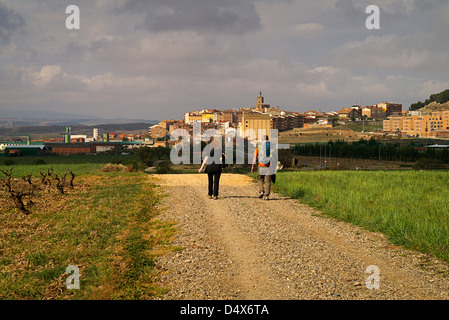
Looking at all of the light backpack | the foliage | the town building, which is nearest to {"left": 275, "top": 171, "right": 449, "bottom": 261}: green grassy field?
the light backpack

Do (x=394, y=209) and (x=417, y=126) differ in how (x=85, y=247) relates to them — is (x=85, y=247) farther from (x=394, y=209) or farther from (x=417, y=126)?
(x=417, y=126)

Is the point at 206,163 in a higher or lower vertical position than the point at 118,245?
higher

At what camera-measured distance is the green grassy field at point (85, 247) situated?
7082mm

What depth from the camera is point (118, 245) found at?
1013 cm

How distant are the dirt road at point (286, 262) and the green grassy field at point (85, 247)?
0.56 metres

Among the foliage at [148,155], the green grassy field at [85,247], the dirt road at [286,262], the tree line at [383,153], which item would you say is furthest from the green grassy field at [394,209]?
the foliage at [148,155]

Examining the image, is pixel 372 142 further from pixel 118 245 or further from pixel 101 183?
pixel 118 245

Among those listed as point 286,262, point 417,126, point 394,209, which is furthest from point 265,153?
point 417,126

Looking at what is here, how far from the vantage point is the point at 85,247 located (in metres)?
10.3

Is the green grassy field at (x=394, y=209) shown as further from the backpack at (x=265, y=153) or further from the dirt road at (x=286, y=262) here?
the backpack at (x=265, y=153)

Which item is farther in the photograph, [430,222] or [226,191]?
[226,191]
